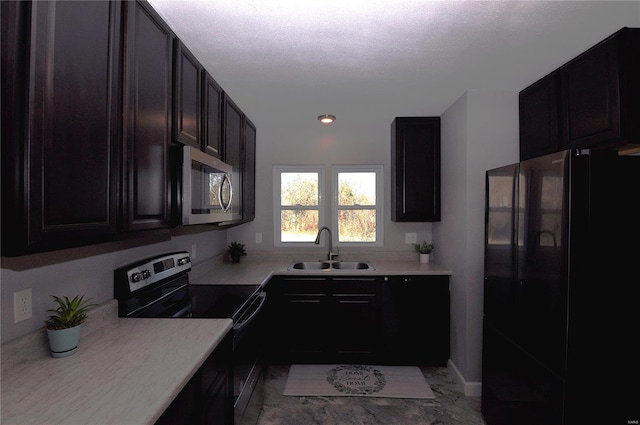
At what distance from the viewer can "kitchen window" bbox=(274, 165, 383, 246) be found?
11.5ft

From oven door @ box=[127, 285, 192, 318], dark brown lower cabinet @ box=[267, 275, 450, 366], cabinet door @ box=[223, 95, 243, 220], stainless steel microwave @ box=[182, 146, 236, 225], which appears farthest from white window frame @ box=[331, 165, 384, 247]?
oven door @ box=[127, 285, 192, 318]

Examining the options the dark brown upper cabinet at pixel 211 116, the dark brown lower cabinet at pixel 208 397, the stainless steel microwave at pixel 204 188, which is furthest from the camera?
the dark brown upper cabinet at pixel 211 116

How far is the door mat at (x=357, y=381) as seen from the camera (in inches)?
97.2

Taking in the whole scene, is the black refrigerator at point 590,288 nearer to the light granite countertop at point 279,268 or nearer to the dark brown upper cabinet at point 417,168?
the light granite countertop at point 279,268

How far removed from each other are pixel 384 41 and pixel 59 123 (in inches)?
61.6

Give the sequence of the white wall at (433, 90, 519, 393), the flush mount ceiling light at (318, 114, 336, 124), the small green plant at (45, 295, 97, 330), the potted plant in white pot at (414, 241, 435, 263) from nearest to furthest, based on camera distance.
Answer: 1. the small green plant at (45, 295, 97, 330)
2. the white wall at (433, 90, 519, 393)
3. the flush mount ceiling light at (318, 114, 336, 124)
4. the potted plant in white pot at (414, 241, 435, 263)

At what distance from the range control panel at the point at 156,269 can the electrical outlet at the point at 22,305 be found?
1.49 ft

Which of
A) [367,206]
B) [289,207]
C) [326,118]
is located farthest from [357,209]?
[326,118]

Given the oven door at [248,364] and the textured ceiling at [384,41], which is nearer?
the textured ceiling at [384,41]

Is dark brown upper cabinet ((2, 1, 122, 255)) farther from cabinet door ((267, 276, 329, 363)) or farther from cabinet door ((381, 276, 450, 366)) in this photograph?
cabinet door ((381, 276, 450, 366))

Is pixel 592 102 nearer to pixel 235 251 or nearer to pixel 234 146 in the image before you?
pixel 234 146

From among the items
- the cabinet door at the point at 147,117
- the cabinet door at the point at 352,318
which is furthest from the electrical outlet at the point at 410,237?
the cabinet door at the point at 147,117

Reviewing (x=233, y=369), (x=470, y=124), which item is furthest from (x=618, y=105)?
(x=233, y=369)

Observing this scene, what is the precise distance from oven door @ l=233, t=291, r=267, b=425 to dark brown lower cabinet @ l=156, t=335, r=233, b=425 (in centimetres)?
10
